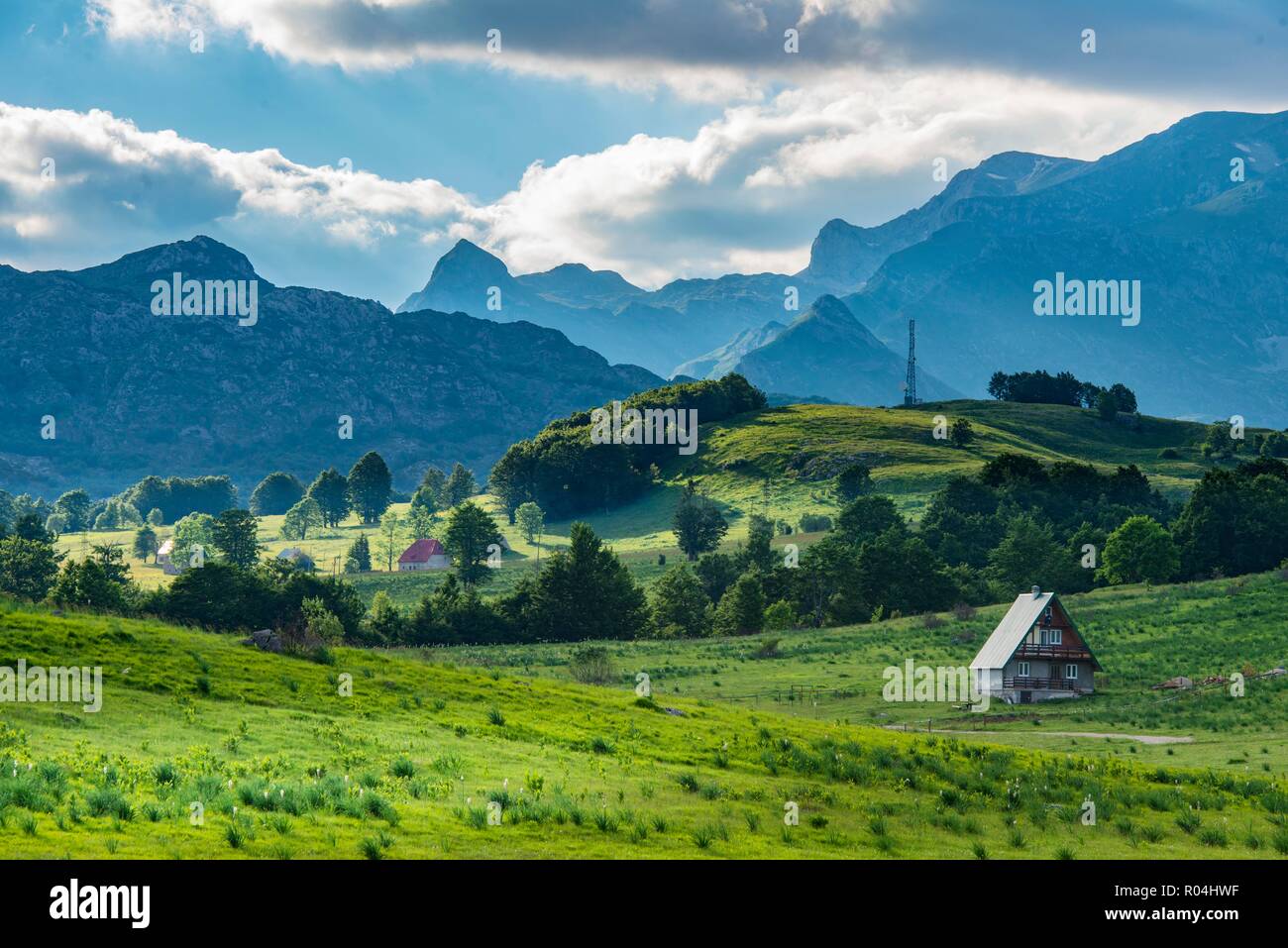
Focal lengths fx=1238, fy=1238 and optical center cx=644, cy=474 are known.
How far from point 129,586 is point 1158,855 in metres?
118

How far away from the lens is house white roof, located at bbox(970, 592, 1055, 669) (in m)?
79.6

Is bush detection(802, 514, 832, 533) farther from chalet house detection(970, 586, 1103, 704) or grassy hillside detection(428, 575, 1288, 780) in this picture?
chalet house detection(970, 586, 1103, 704)

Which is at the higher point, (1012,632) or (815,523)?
(815,523)

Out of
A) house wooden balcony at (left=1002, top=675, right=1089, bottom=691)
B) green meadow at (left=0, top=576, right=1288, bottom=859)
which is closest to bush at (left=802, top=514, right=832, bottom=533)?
house wooden balcony at (left=1002, top=675, right=1089, bottom=691)

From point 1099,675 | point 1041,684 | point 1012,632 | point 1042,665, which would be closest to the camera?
point 1041,684

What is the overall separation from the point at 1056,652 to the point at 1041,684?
2.25m

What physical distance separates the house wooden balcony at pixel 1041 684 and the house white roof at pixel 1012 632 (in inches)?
58.8

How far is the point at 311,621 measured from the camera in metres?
85.5

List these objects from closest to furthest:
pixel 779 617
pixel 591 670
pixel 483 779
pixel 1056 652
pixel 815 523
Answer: pixel 483 779
pixel 591 670
pixel 1056 652
pixel 779 617
pixel 815 523

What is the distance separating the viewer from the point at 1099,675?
267 feet

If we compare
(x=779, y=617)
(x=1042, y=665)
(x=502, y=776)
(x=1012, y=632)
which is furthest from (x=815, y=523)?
(x=502, y=776)

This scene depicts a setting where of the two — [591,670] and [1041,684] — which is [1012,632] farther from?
[591,670]

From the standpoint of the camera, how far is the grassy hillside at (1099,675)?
59938 millimetres
